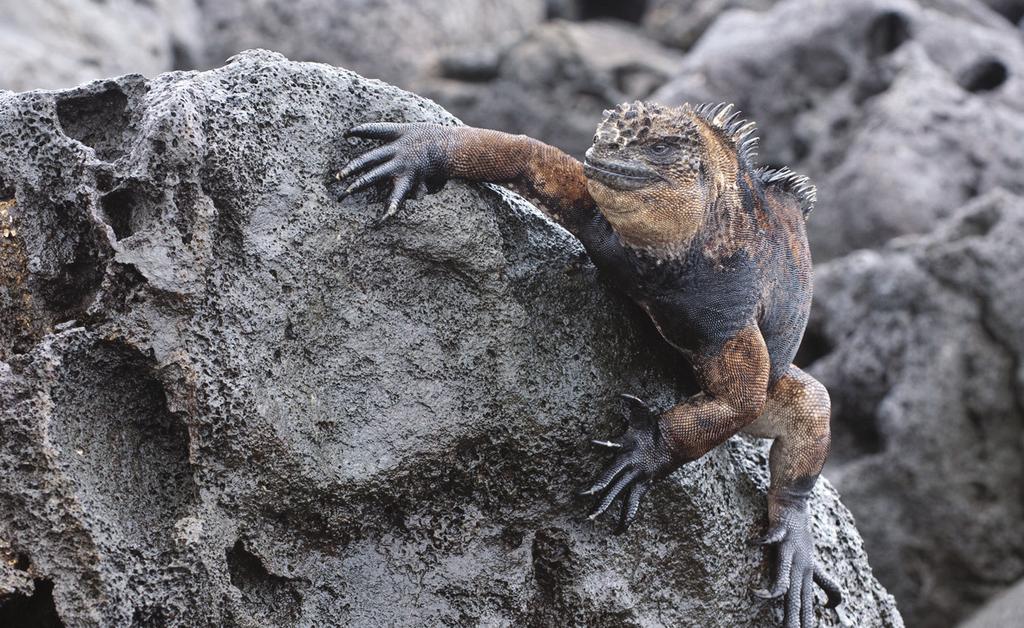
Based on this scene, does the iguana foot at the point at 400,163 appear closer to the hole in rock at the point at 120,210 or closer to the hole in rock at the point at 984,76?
the hole in rock at the point at 120,210

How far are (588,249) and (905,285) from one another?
3.86m

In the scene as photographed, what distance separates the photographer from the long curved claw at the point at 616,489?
338cm

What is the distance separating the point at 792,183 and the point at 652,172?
84cm

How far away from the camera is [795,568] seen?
3723 mm

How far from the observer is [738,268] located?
3.55m

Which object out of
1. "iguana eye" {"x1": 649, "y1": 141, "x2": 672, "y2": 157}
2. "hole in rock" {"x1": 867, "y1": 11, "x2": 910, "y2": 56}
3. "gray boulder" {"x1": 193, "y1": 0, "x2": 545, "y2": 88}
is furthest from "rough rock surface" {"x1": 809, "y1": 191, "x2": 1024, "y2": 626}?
"gray boulder" {"x1": 193, "y1": 0, "x2": 545, "y2": 88}

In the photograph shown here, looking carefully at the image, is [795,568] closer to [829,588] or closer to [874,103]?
[829,588]

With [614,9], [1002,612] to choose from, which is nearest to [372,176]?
[1002,612]

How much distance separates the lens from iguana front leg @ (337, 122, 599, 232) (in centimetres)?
323

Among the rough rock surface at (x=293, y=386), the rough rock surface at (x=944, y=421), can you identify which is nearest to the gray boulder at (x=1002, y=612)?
the rough rock surface at (x=944, y=421)

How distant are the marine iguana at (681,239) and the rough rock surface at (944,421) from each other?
3040mm

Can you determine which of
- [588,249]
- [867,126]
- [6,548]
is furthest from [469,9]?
[6,548]

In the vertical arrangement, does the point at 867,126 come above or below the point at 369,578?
below

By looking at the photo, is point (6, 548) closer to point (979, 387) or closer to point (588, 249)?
point (588, 249)
